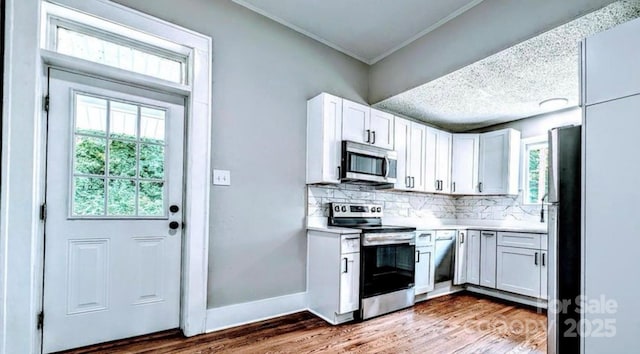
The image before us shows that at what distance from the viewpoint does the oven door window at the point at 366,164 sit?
10.4 feet

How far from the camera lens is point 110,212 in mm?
2318

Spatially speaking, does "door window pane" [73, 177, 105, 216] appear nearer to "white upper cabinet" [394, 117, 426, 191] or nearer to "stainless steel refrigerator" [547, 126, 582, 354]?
"white upper cabinet" [394, 117, 426, 191]

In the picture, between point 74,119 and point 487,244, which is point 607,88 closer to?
point 487,244

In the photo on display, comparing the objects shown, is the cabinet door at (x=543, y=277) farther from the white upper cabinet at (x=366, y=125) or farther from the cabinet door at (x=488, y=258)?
the white upper cabinet at (x=366, y=125)

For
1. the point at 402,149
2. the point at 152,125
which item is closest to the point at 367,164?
the point at 402,149

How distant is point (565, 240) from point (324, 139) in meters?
1.99

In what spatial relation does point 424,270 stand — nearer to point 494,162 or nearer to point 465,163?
point 465,163

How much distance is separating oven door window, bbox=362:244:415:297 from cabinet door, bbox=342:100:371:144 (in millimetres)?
1137

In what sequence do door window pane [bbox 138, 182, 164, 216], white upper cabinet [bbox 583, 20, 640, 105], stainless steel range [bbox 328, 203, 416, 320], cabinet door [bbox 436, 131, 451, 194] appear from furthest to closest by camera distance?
cabinet door [bbox 436, 131, 451, 194], stainless steel range [bbox 328, 203, 416, 320], door window pane [bbox 138, 182, 164, 216], white upper cabinet [bbox 583, 20, 640, 105]

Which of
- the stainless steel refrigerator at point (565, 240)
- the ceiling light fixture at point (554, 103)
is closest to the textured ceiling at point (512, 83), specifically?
the ceiling light fixture at point (554, 103)

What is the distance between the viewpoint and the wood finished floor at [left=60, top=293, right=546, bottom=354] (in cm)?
229

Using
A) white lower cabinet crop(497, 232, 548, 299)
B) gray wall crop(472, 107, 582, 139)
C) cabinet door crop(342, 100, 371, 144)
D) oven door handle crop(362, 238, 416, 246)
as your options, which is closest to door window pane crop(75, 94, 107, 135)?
cabinet door crop(342, 100, 371, 144)

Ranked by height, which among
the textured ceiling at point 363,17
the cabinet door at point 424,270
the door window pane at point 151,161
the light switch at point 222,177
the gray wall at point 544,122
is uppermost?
the textured ceiling at point 363,17

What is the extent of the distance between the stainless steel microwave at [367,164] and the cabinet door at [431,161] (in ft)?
2.32
